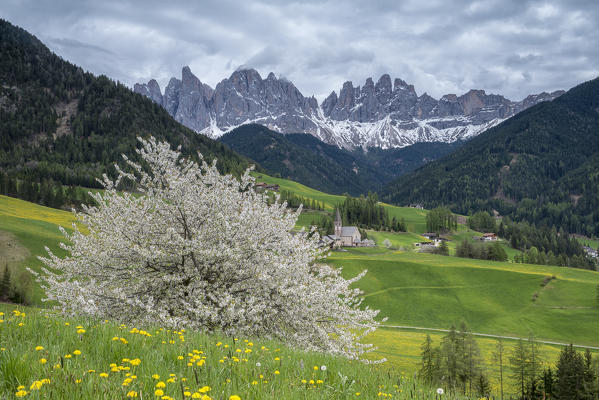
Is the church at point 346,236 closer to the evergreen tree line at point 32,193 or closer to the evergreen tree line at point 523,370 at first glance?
the evergreen tree line at point 32,193

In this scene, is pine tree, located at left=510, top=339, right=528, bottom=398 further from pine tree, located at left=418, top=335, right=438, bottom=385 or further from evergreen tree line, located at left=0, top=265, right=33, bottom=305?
evergreen tree line, located at left=0, top=265, right=33, bottom=305

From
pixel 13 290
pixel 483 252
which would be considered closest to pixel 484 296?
pixel 483 252

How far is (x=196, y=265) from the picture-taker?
16.3 m

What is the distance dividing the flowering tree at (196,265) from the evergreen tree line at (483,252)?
402ft

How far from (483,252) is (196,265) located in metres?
131

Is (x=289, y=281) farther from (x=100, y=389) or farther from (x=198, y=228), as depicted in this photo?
(x=100, y=389)

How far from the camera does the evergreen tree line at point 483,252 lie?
124m

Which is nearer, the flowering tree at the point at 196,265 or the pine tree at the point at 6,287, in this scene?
the flowering tree at the point at 196,265

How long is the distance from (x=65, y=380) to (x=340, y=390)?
4036mm

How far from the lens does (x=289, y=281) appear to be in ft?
53.5

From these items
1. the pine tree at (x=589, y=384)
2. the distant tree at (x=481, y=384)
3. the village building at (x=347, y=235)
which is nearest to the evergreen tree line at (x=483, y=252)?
the village building at (x=347, y=235)

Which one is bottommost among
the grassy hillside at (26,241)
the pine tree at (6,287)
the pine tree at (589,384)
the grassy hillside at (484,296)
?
the grassy hillside at (484,296)

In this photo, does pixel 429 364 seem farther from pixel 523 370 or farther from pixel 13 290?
pixel 13 290

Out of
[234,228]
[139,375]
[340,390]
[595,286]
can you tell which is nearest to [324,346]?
[234,228]
